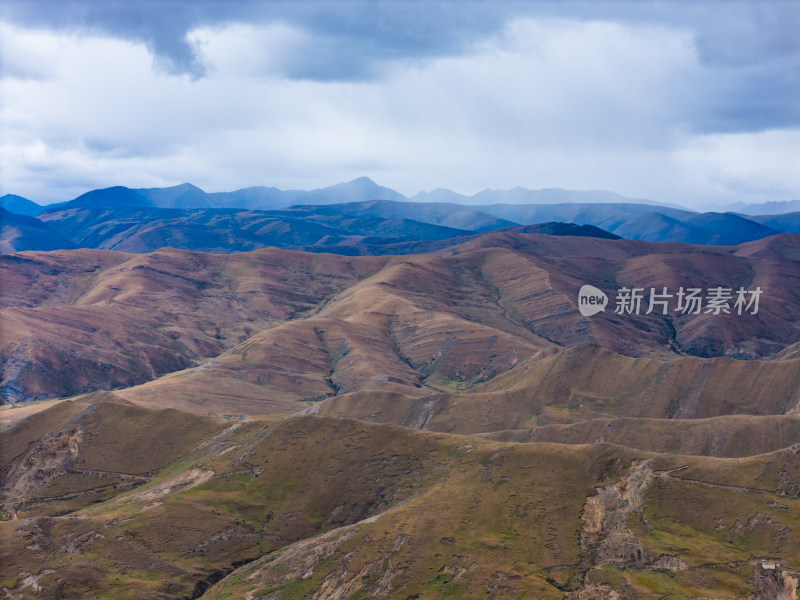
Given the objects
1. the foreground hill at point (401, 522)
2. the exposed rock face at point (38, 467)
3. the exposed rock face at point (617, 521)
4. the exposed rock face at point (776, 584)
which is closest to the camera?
the exposed rock face at point (776, 584)

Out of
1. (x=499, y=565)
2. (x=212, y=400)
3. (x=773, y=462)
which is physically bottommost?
(x=212, y=400)

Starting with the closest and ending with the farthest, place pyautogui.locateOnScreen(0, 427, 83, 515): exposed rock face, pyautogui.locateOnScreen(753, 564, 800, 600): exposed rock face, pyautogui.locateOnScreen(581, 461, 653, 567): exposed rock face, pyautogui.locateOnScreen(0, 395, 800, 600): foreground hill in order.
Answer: pyautogui.locateOnScreen(753, 564, 800, 600): exposed rock face, pyautogui.locateOnScreen(0, 395, 800, 600): foreground hill, pyautogui.locateOnScreen(581, 461, 653, 567): exposed rock face, pyautogui.locateOnScreen(0, 427, 83, 515): exposed rock face

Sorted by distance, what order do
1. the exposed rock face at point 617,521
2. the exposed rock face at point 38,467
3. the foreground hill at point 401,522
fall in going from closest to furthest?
1. the foreground hill at point 401,522
2. the exposed rock face at point 617,521
3. the exposed rock face at point 38,467

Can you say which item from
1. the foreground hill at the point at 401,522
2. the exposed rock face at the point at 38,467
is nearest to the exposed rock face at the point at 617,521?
the foreground hill at the point at 401,522

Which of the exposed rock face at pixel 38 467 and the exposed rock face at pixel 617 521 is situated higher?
the exposed rock face at pixel 617 521

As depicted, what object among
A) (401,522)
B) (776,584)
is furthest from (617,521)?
(401,522)

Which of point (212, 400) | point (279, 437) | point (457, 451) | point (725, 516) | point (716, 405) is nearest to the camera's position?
Result: point (725, 516)

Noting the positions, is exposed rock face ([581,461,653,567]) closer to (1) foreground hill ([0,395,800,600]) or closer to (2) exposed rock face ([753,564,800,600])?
(1) foreground hill ([0,395,800,600])

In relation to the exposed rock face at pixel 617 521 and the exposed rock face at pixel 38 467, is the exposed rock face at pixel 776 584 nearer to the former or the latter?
the exposed rock face at pixel 617 521

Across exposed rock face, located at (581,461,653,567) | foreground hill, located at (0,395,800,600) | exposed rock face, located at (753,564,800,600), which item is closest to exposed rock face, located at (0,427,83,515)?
foreground hill, located at (0,395,800,600)

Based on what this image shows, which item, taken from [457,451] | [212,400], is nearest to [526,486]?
[457,451]

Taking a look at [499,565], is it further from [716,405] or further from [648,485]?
[716,405]
